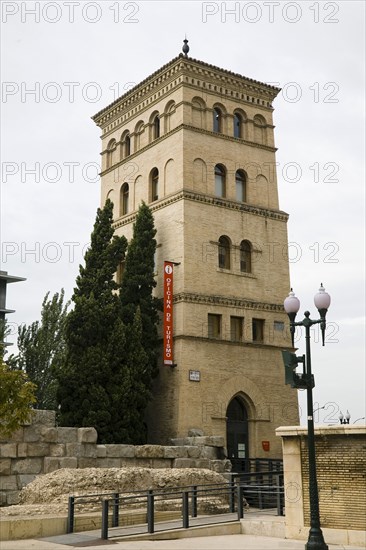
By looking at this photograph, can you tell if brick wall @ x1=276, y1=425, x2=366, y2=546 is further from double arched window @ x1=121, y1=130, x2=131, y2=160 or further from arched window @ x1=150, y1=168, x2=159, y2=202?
double arched window @ x1=121, y1=130, x2=131, y2=160

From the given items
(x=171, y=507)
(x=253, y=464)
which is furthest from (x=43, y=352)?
(x=171, y=507)

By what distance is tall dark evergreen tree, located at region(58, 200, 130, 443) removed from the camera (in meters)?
27.3

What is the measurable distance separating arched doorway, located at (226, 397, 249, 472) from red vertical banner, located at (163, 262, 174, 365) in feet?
13.1

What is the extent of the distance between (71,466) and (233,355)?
32.5ft

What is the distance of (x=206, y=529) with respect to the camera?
17391 millimetres

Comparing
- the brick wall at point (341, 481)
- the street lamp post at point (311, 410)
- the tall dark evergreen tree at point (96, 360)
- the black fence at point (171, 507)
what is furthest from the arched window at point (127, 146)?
the brick wall at point (341, 481)

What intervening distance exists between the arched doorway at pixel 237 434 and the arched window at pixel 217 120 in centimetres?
1306

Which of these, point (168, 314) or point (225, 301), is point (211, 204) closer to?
point (225, 301)

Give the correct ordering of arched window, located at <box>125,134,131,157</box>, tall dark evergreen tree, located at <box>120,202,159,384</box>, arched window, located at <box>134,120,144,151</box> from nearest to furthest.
Answer: tall dark evergreen tree, located at <box>120,202,159,384</box> → arched window, located at <box>134,120,144,151</box> → arched window, located at <box>125,134,131,157</box>

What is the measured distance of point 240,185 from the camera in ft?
114

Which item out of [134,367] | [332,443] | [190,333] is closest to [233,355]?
[190,333]

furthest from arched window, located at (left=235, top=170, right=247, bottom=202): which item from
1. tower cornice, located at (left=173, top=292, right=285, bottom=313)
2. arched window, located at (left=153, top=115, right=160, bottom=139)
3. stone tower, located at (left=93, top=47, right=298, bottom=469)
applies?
tower cornice, located at (left=173, top=292, right=285, bottom=313)

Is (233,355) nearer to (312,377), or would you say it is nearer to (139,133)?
(139,133)

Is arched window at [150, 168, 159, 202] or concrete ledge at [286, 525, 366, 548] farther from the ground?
arched window at [150, 168, 159, 202]
